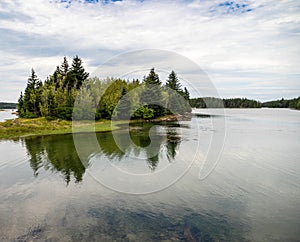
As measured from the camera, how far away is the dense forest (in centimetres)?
4725

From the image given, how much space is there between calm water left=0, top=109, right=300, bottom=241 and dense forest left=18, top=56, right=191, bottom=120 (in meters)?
27.6

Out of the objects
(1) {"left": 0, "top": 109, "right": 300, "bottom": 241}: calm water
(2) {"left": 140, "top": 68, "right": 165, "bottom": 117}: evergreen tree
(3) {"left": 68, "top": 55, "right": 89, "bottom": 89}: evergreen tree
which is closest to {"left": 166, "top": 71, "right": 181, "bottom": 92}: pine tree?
(2) {"left": 140, "top": 68, "right": 165, "bottom": 117}: evergreen tree

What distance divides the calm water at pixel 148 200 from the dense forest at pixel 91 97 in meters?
27.6

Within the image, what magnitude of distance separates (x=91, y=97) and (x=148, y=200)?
1509 inches

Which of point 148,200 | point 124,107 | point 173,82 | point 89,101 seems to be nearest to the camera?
point 148,200

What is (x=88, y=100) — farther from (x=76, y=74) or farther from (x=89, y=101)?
(x=76, y=74)

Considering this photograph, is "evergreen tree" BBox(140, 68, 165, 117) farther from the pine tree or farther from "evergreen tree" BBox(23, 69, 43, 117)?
"evergreen tree" BBox(23, 69, 43, 117)

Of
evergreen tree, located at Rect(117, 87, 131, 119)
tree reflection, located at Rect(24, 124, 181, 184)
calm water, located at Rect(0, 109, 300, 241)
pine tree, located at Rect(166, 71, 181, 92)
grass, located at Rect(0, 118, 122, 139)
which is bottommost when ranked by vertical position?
calm water, located at Rect(0, 109, 300, 241)

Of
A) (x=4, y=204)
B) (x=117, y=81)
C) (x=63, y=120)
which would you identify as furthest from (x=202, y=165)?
(x=117, y=81)

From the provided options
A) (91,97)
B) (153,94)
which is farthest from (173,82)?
(91,97)

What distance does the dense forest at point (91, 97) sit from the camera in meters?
47.2

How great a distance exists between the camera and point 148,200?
11.5 m

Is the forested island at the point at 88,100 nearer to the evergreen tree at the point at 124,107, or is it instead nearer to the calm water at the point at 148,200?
the evergreen tree at the point at 124,107

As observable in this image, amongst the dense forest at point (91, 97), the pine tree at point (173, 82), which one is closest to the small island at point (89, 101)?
the dense forest at point (91, 97)
